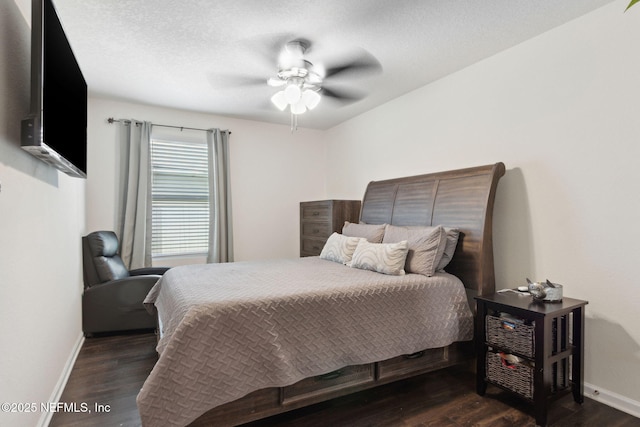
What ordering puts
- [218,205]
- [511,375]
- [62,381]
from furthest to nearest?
[218,205] < [62,381] < [511,375]

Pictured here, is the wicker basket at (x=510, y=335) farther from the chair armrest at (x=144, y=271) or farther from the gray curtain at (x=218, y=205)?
the chair armrest at (x=144, y=271)

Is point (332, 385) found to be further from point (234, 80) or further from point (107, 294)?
point (234, 80)

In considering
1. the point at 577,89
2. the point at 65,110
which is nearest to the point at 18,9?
the point at 65,110

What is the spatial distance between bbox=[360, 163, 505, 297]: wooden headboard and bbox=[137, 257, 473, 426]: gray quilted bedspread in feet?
0.73

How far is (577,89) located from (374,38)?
4.86ft

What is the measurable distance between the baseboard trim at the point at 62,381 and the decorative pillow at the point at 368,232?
8.50ft

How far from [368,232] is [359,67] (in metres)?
1.55

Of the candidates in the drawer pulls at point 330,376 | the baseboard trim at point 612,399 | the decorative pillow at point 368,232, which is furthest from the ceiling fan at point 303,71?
the baseboard trim at point 612,399

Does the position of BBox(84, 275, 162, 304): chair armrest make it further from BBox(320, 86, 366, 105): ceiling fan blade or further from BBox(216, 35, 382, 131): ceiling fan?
BBox(320, 86, 366, 105): ceiling fan blade

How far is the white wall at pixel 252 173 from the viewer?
389 centimetres

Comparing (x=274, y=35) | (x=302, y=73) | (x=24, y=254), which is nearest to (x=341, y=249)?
(x=302, y=73)

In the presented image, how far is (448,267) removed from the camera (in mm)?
2814

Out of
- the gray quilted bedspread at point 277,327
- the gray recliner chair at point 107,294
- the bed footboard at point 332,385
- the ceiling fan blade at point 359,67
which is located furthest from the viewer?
the gray recliner chair at point 107,294

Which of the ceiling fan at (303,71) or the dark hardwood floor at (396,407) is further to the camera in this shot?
the ceiling fan at (303,71)
